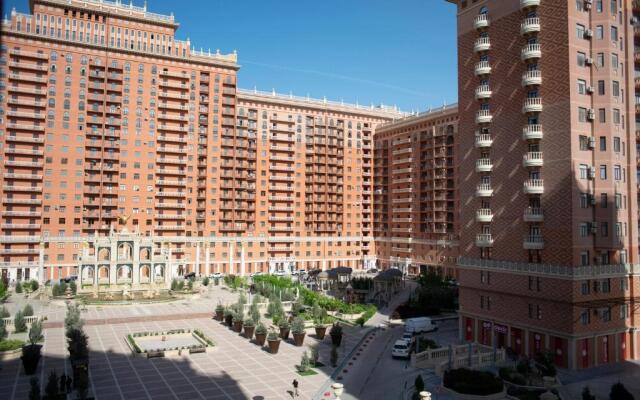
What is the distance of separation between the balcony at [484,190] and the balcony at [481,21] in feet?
51.0

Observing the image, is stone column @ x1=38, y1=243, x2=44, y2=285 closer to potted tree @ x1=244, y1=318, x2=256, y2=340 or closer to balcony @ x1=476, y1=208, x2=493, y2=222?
potted tree @ x1=244, y1=318, x2=256, y2=340

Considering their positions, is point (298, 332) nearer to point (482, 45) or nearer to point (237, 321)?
point (237, 321)

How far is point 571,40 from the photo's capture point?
1700 inches

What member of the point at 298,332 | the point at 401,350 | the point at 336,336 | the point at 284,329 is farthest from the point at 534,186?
the point at 284,329

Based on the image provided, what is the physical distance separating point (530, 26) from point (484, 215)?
57.2 ft

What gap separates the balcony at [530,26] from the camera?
45.4 meters

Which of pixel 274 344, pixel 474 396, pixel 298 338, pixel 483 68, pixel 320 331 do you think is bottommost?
pixel 474 396

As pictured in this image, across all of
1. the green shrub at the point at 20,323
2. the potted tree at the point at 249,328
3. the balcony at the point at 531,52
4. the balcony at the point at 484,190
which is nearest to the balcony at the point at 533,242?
the balcony at the point at 484,190

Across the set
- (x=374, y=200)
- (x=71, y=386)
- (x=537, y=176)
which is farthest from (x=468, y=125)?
(x=374, y=200)

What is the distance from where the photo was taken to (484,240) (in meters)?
49.6

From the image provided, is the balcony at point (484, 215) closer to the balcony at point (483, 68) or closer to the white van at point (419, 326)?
the white van at point (419, 326)

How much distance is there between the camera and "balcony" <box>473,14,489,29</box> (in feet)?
166

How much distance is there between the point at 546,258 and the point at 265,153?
7873 centimetres

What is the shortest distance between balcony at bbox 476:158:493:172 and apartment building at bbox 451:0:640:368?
0.12m
